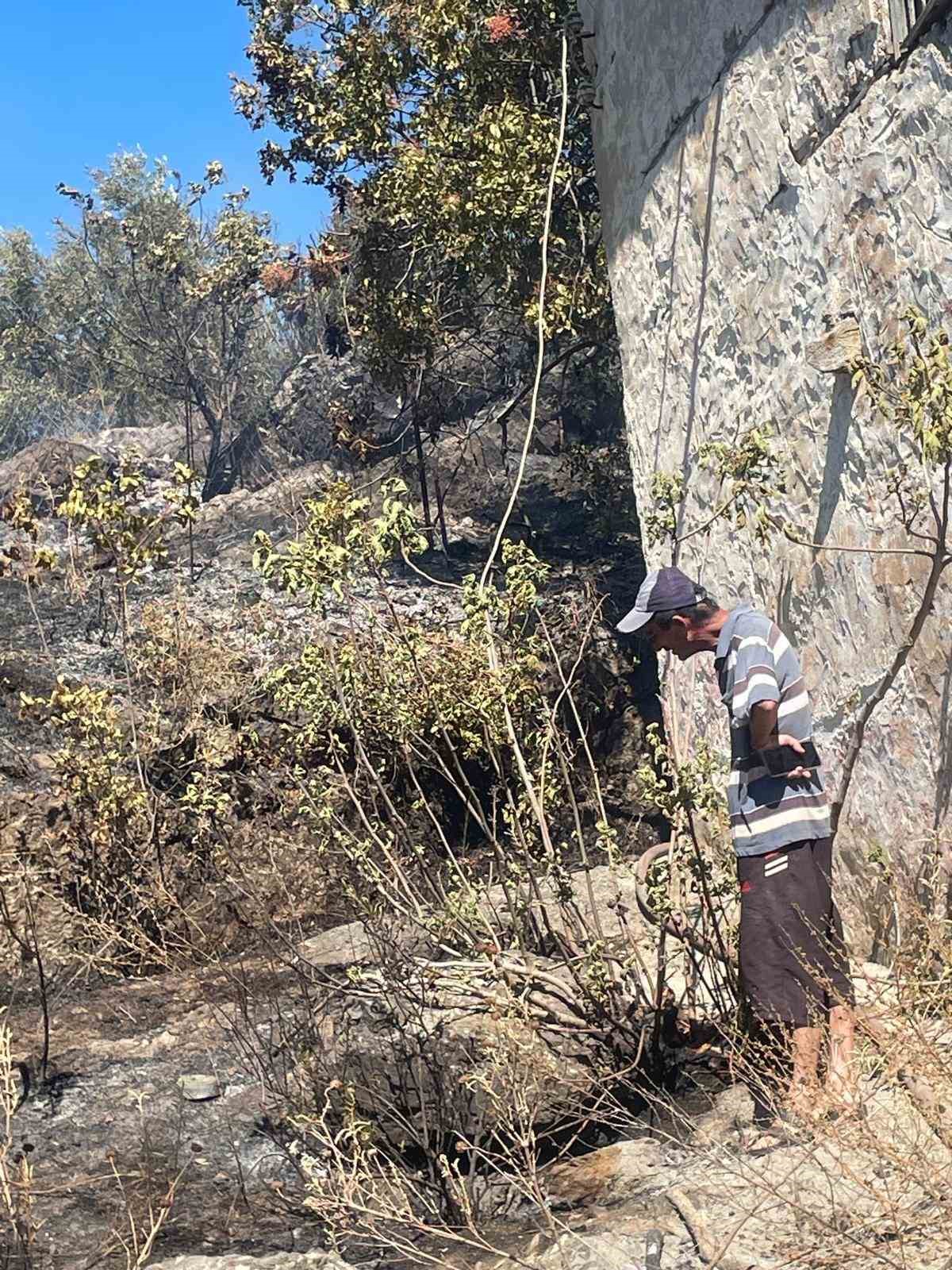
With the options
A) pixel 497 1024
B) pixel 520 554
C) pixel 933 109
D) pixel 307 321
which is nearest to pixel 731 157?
pixel 933 109

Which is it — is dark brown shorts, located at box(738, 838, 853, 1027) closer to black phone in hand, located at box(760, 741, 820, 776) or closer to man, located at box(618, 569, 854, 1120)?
man, located at box(618, 569, 854, 1120)

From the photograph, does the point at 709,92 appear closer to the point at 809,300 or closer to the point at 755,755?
the point at 809,300

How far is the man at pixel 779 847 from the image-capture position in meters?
3.31

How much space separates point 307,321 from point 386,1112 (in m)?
19.6

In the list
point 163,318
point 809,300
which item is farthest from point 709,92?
point 163,318

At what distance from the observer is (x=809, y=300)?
4.25 metres

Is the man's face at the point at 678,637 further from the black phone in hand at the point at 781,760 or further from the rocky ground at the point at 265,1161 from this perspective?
the rocky ground at the point at 265,1161

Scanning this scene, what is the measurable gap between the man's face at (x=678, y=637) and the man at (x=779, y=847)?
0.17 m

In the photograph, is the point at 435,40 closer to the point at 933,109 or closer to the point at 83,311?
the point at 933,109

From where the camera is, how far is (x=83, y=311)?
2214 centimetres

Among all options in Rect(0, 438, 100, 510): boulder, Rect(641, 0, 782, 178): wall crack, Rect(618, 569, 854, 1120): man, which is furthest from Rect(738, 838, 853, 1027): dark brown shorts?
Rect(0, 438, 100, 510): boulder

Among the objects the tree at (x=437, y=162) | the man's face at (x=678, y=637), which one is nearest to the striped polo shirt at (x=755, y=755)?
the man's face at (x=678, y=637)

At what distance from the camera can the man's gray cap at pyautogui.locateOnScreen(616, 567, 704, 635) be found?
3.56 m

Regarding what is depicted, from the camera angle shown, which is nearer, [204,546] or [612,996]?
[612,996]
